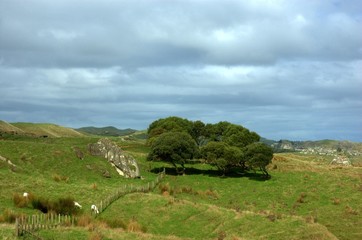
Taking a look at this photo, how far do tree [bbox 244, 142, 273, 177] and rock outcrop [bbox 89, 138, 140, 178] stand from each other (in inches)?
849

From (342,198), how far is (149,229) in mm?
A: 31967

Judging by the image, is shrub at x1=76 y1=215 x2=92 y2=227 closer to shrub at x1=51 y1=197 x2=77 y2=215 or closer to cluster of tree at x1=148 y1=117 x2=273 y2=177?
shrub at x1=51 y1=197 x2=77 y2=215

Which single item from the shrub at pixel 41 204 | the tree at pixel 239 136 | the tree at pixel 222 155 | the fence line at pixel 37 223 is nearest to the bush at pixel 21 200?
the shrub at pixel 41 204

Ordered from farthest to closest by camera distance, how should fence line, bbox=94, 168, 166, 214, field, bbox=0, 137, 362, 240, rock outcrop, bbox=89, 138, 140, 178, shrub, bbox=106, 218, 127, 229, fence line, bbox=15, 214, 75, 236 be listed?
1. rock outcrop, bbox=89, 138, 140, 178
2. fence line, bbox=94, 168, 166, 214
3. field, bbox=0, 137, 362, 240
4. shrub, bbox=106, 218, 127, 229
5. fence line, bbox=15, 214, 75, 236

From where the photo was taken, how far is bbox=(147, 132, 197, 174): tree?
249 feet

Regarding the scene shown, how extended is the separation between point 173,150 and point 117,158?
37.1 ft

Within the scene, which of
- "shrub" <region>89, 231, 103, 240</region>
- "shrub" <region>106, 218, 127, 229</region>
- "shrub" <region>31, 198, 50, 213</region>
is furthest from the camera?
"shrub" <region>31, 198, 50, 213</region>

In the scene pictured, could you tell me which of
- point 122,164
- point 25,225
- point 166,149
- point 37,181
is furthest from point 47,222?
point 166,149

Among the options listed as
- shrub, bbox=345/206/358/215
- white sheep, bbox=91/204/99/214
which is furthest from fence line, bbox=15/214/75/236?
shrub, bbox=345/206/358/215

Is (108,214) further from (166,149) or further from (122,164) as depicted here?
(166,149)

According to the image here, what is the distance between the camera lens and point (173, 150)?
7638cm

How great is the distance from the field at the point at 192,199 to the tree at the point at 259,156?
272 centimetres

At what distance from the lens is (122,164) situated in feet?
232

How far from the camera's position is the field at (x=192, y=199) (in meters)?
37.2
